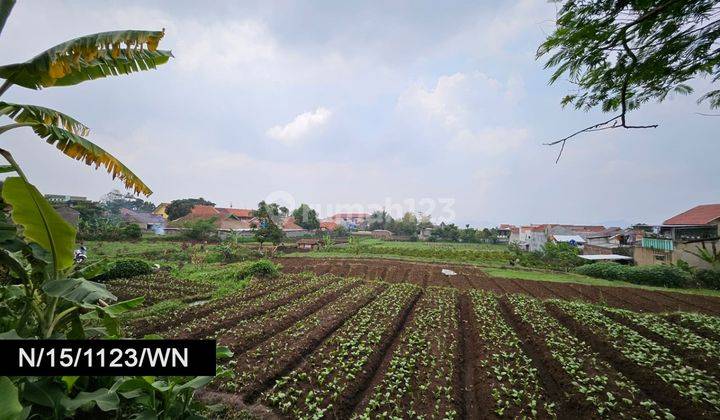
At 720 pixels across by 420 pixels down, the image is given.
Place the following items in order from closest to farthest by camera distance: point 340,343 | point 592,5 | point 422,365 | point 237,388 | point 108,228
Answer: point 592,5 < point 237,388 < point 422,365 < point 340,343 < point 108,228

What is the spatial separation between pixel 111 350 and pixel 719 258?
75.7 ft

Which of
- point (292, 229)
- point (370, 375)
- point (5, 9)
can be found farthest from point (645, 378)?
point (292, 229)

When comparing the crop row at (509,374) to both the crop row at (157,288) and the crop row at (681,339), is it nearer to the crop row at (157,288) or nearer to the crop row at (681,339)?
the crop row at (681,339)

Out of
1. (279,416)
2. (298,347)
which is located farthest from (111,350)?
(298,347)

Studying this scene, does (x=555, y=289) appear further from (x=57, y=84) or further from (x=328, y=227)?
(x=328, y=227)

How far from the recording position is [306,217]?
58125mm

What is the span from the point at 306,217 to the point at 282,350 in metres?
53.1

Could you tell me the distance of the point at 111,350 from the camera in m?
2.37

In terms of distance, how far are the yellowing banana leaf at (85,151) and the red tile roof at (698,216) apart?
3732cm

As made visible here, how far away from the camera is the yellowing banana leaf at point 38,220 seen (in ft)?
8.95

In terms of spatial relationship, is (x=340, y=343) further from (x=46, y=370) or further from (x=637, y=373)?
(x=637, y=373)

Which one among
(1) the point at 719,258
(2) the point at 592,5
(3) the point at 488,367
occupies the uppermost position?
(2) the point at 592,5

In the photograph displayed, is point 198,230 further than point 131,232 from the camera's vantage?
Yes

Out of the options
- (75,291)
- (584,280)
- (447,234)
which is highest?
(75,291)
